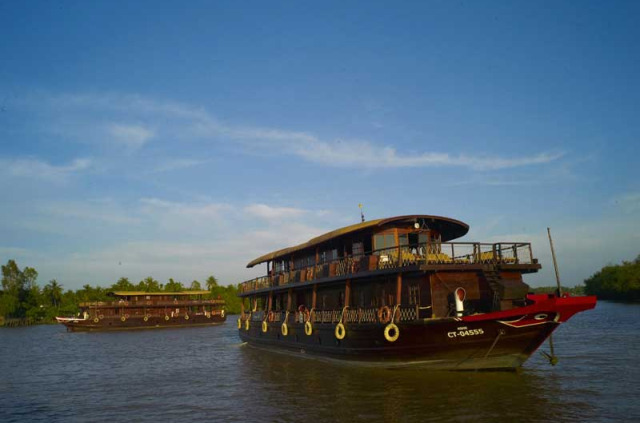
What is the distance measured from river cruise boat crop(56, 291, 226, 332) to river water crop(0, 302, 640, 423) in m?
36.2

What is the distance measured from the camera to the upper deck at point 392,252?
56.6ft

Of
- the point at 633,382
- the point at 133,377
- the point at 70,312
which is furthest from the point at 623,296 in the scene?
the point at 70,312

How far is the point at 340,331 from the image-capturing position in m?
19.7

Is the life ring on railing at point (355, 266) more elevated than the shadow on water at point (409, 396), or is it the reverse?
the life ring on railing at point (355, 266)

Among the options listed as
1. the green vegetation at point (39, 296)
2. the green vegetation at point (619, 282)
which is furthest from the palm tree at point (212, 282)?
the green vegetation at point (619, 282)

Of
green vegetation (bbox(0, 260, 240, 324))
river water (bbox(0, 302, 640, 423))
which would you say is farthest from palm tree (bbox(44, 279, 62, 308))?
river water (bbox(0, 302, 640, 423))

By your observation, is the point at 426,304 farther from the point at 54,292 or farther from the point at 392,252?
the point at 54,292

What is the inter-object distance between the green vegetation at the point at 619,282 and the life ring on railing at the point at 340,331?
8000 cm

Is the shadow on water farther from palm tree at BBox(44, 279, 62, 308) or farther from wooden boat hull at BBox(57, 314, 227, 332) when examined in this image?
palm tree at BBox(44, 279, 62, 308)

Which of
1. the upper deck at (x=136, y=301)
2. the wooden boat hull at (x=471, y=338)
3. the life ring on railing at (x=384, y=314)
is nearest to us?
the wooden boat hull at (x=471, y=338)

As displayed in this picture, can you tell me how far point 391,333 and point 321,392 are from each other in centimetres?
309

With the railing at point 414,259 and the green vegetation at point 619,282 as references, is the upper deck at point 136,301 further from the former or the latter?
the green vegetation at point 619,282

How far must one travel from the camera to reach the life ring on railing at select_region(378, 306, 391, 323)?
16.9 m

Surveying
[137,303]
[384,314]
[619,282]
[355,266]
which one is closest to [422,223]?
[355,266]
